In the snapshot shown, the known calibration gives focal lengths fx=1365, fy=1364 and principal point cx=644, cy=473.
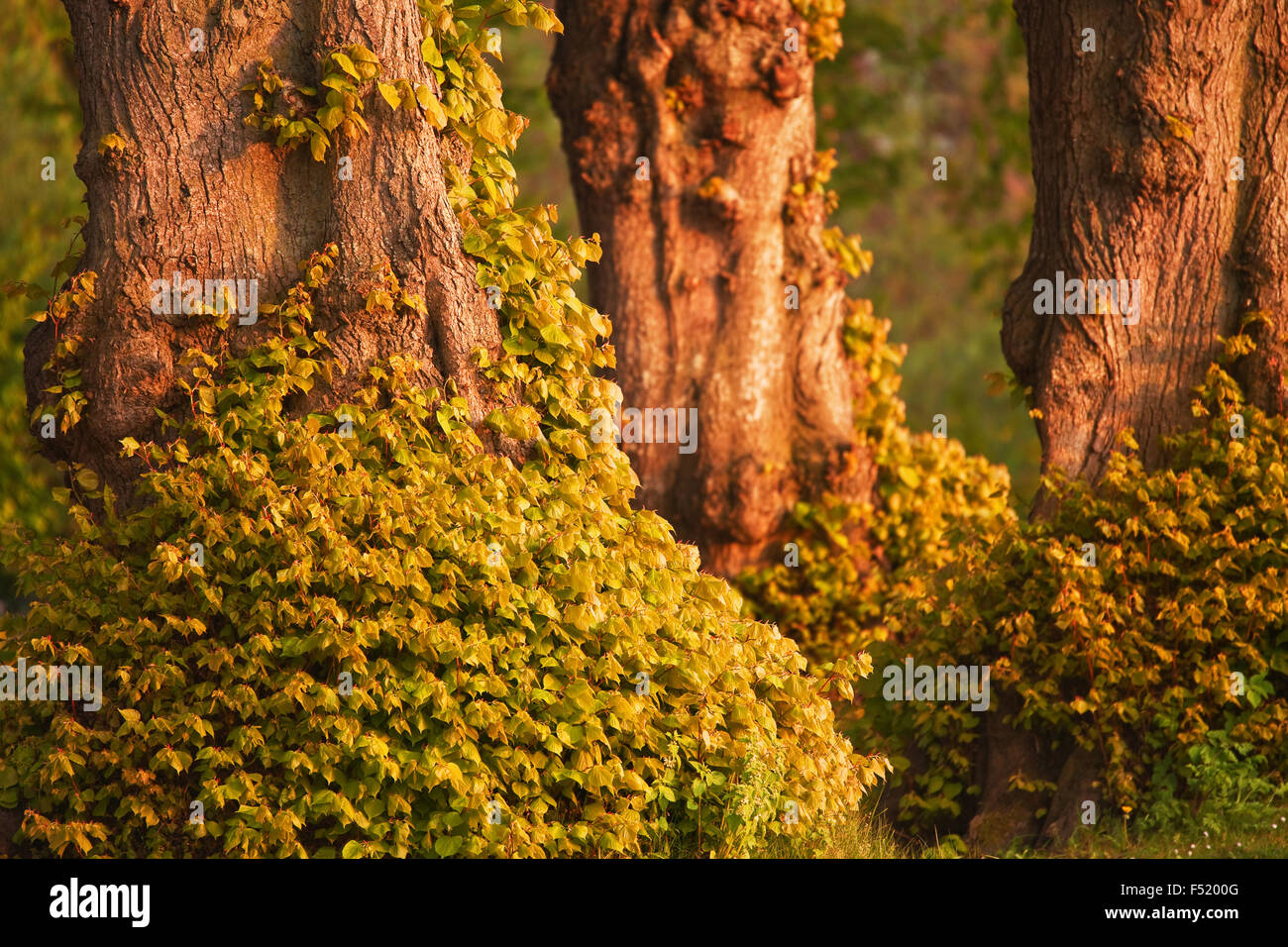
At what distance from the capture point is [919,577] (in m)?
6.88

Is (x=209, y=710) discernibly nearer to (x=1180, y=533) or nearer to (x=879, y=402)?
(x=1180, y=533)

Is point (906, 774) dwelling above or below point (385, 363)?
below

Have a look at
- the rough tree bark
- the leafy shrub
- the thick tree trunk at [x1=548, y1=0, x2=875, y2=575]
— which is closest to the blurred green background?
the leafy shrub

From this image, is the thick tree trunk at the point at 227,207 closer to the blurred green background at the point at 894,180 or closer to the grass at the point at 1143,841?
the blurred green background at the point at 894,180

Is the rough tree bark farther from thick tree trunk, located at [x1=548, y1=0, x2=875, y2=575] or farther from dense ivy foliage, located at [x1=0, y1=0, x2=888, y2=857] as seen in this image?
thick tree trunk, located at [x1=548, y1=0, x2=875, y2=575]

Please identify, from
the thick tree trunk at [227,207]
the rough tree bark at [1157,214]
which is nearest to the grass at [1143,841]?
the rough tree bark at [1157,214]

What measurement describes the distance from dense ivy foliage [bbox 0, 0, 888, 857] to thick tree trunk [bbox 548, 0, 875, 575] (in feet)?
10.5

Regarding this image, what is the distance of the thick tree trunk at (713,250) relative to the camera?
851 cm

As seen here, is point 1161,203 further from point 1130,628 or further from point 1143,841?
point 1143,841

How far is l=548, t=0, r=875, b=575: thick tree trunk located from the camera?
8508 mm

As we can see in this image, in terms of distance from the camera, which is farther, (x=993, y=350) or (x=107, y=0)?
(x=993, y=350)

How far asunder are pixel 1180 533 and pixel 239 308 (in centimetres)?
404

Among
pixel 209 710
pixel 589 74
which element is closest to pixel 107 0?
pixel 209 710
